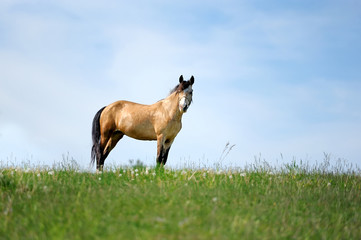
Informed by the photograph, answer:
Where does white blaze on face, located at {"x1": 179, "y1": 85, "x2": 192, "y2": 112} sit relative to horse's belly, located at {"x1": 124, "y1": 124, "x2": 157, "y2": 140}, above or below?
above

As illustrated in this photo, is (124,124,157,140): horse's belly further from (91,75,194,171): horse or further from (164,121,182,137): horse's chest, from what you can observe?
(164,121,182,137): horse's chest

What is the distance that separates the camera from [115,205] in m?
5.76

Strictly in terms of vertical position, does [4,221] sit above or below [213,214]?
below

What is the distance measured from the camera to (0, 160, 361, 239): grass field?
4918 millimetres

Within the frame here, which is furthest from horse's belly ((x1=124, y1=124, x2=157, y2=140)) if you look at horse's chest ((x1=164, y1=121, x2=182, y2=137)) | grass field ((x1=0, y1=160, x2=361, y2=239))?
grass field ((x1=0, y1=160, x2=361, y2=239))

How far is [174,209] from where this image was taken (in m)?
5.60

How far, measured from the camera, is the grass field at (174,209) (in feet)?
16.1

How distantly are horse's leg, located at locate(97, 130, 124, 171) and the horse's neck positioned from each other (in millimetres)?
1995

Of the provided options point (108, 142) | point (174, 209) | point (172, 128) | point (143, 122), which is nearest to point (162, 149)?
point (172, 128)

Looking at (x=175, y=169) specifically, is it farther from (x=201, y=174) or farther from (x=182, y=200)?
(x=182, y=200)

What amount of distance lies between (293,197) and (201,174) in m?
2.38

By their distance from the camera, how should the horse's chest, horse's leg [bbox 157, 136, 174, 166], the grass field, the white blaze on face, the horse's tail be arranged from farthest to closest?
1. the horse's tail
2. the horse's chest
3. horse's leg [bbox 157, 136, 174, 166]
4. the white blaze on face
5. the grass field

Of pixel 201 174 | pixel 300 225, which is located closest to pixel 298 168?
pixel 201 174

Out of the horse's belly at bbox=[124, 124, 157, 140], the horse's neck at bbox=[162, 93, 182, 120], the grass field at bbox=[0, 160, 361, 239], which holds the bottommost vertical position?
the grass field at bbox=[0, 160, 361, 239]
